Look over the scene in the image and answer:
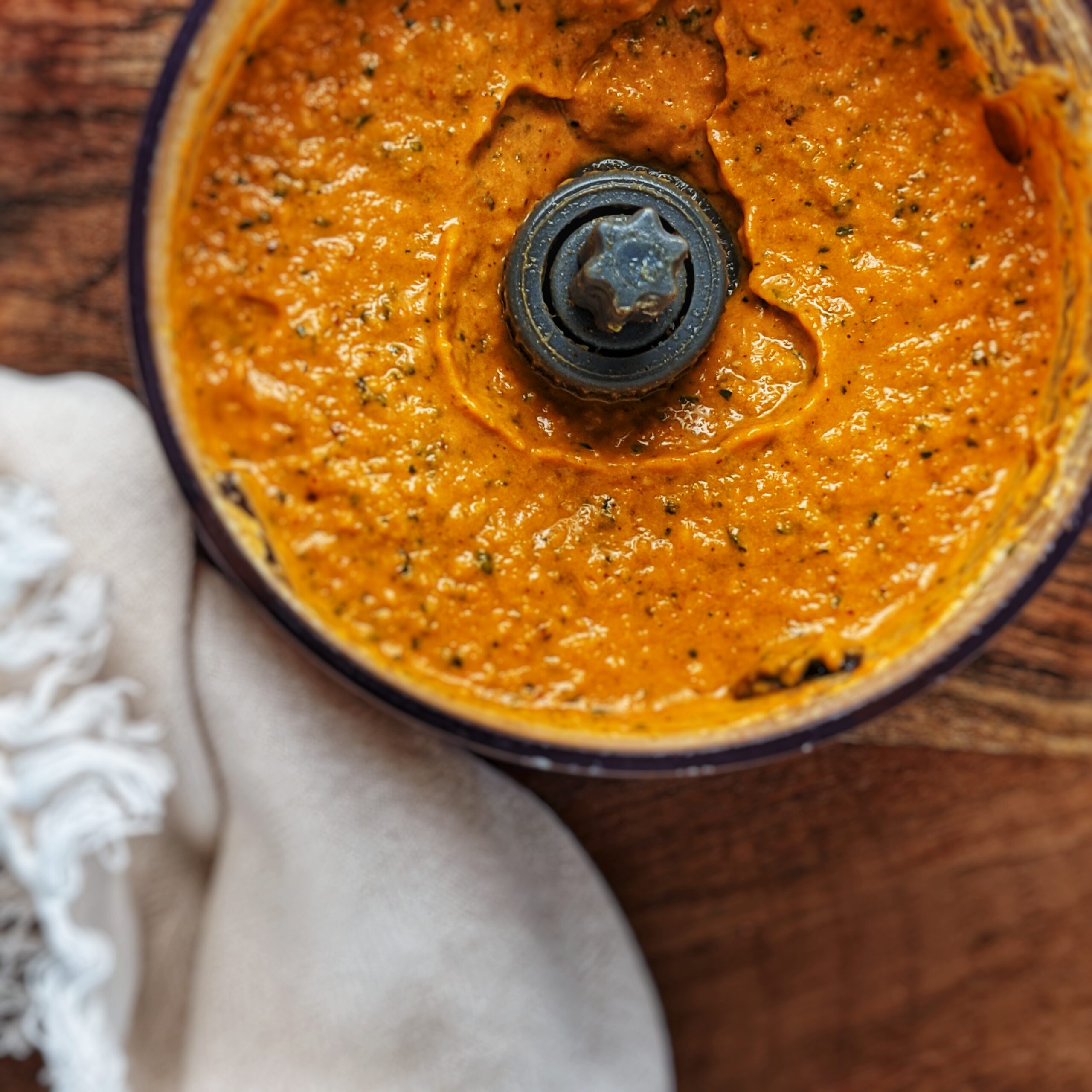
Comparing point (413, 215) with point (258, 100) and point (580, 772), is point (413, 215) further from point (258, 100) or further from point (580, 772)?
point (580, 772)

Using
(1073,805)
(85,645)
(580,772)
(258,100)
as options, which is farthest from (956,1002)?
(258,100)

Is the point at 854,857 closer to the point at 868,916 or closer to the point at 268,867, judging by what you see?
the point at 868,916

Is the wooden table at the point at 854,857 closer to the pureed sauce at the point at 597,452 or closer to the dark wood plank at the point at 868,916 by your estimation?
the dark wood plank at the point at 868,916

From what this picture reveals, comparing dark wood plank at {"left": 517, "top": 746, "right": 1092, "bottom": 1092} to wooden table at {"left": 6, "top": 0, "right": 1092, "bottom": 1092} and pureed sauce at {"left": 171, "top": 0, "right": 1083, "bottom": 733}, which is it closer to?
wooden table at {"left": 6, "top": 0, "right": 1092, "bottom": 1092}

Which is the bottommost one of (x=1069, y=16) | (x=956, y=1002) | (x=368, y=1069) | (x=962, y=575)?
(x=368, y=1069)

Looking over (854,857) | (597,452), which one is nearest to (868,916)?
(854,857)

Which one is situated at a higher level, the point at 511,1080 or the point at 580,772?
the point at 580,772

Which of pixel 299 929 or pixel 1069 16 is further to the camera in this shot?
pixel 299 929

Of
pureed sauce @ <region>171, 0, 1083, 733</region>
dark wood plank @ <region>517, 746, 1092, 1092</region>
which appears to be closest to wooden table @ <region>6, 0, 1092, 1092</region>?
dark wood plank @ <region>517, 746, 1092, 1092</region>
